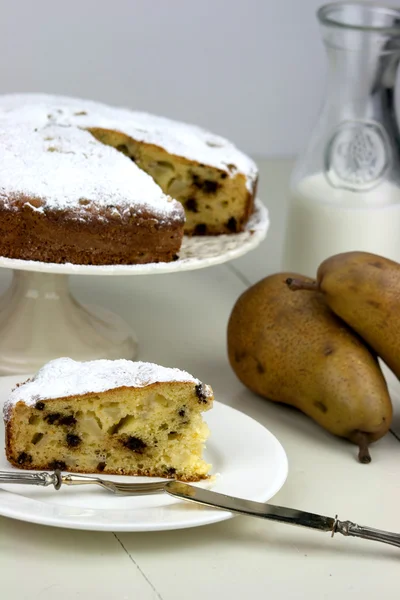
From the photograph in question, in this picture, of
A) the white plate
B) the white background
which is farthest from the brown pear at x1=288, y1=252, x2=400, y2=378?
the white background

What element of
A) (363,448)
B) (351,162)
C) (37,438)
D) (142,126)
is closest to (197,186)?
(142,126)

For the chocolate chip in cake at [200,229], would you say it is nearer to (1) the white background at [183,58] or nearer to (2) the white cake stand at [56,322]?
(2) the white cake stand at [56,322]

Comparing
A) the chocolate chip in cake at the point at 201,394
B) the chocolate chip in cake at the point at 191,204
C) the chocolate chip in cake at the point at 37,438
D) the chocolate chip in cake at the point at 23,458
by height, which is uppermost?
the chocolate chip in cake at the point at 191,204

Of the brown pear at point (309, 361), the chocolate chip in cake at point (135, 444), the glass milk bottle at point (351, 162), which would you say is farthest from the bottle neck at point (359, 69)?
the chocolate chip in cake at point (135, 444)

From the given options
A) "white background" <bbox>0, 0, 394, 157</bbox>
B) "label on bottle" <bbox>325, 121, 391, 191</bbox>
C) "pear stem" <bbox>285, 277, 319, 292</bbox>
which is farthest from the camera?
"white background" <bbox>0, 0, 394, 157</bbox>

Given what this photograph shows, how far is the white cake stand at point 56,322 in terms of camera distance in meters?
1.78

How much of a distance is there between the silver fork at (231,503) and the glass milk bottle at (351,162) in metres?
0.92

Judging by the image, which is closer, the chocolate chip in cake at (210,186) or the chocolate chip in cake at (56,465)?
the chocolate chip in cake at (56,465)

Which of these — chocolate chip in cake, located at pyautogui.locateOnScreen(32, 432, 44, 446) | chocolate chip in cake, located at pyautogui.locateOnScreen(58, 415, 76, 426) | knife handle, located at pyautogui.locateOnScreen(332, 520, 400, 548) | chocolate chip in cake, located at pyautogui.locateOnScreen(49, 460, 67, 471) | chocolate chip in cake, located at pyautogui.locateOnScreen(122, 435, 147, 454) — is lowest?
chocolate chip in cake, located at pyautogui.locateOnScreen(49, 460, 67, 471)

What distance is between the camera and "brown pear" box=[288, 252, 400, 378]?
5.25ft

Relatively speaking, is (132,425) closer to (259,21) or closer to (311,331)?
(311,331)

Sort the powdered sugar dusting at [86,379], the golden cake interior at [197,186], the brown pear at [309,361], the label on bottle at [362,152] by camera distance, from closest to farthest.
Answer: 1. the powdered sugar dusting at [86,379]
2. the brown pear at [309,361]
3. the golden cake interior at [197,186]
4. the label on bottle at [362,152]

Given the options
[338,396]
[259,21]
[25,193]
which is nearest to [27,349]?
[25,193]

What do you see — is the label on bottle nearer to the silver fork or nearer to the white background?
the silver fork
